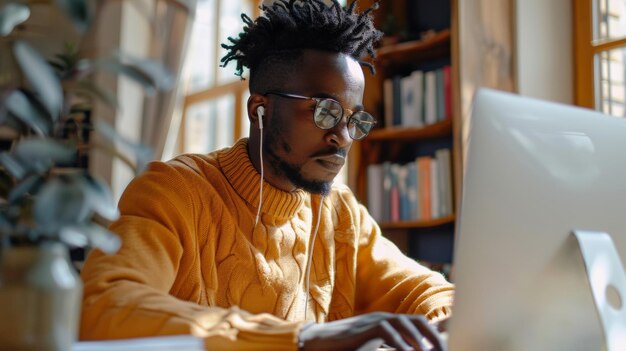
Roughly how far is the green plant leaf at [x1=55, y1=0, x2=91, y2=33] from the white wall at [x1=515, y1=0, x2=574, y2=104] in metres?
2.23

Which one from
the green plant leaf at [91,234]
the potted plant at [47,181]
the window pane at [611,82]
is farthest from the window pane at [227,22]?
the green plant leaf at [91,234]

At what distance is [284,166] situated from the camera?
1677 millimetres

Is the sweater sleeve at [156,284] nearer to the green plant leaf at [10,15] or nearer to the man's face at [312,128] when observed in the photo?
the man's face at [312,128]

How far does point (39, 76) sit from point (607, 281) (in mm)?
831

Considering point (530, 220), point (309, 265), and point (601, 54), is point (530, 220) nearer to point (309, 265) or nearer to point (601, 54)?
point (309, 265)

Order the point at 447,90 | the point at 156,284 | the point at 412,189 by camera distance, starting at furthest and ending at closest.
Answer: the point at 412,189, the point at 447,90, the point at 156,284

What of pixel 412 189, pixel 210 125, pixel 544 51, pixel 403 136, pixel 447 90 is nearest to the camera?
pixel 544 51

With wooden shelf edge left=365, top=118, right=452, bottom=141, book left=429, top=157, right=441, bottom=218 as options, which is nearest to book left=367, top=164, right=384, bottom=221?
wooden shelf edge left=365, top=118, right=452, bottom=141

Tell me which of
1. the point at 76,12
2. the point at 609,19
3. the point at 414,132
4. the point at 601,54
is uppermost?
the point at 76,12

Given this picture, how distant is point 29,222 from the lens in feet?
2.83

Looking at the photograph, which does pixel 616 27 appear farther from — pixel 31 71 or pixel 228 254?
pixel 31 71

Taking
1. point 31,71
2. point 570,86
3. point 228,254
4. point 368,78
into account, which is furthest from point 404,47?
point 31,71

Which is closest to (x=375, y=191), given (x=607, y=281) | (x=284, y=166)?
(x=284, y=166)

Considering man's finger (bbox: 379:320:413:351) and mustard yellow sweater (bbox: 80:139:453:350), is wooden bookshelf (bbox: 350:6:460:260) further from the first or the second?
man's finger (bbox: 379:320:413:351)
